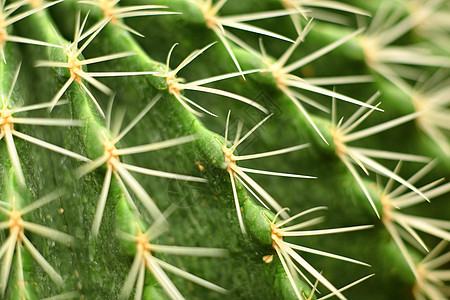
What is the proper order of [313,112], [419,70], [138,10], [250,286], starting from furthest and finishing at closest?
[419,70], [313,112], [138,10], [250,286]

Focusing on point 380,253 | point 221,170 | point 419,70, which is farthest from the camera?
point 419,70

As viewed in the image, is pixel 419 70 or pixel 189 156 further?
pixel 419 70

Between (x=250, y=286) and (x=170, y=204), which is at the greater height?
(x=170, y=204)

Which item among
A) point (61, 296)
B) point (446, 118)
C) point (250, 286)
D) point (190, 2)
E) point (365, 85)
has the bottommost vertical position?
point (250, 286)

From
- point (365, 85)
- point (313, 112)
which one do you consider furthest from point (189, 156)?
point (365, 85)

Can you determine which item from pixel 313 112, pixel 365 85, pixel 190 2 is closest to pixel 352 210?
pixel 313 112

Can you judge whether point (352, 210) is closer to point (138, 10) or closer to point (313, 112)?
point (313, 112)
